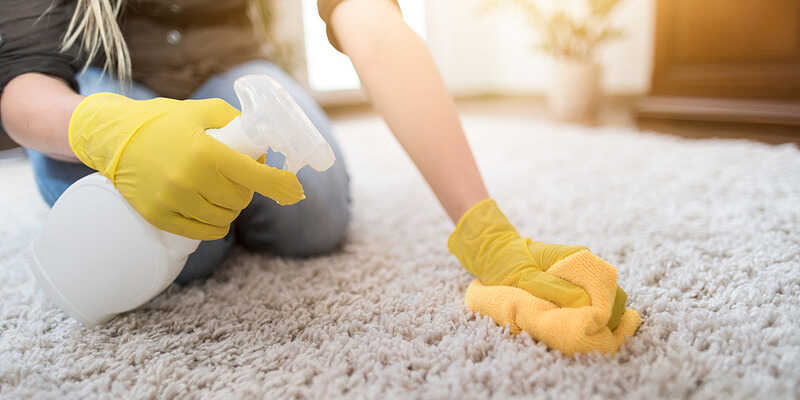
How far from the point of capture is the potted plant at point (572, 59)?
1.88 meters

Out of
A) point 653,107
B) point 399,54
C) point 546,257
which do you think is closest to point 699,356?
point 546,257

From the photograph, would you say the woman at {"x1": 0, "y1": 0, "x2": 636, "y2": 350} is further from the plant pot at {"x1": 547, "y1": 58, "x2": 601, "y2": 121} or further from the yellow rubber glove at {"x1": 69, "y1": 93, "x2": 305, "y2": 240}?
the plant pot at {"x1": 547, "y1": 58, "x2": 601, "y2": 121}

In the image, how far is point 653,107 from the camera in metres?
1.67

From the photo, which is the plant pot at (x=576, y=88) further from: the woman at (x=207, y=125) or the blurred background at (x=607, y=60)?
the woman at (x=207, y=125)

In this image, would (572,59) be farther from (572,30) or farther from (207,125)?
(207,125)

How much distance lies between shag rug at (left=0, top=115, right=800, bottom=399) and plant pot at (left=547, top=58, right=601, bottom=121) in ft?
3.70

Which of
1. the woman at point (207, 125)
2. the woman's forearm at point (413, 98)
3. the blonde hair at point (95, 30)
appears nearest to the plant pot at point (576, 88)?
the woman at point (207, 125)

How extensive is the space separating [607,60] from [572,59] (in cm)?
47

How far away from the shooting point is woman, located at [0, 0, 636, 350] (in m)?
0.36

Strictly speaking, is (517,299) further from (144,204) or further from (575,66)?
(575,66)

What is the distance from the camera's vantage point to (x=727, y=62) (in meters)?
1.50

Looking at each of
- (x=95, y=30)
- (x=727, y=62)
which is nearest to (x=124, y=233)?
(x=95, y=30)

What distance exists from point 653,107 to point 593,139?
47 centimetres

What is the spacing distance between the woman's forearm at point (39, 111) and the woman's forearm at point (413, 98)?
0.92 feet
